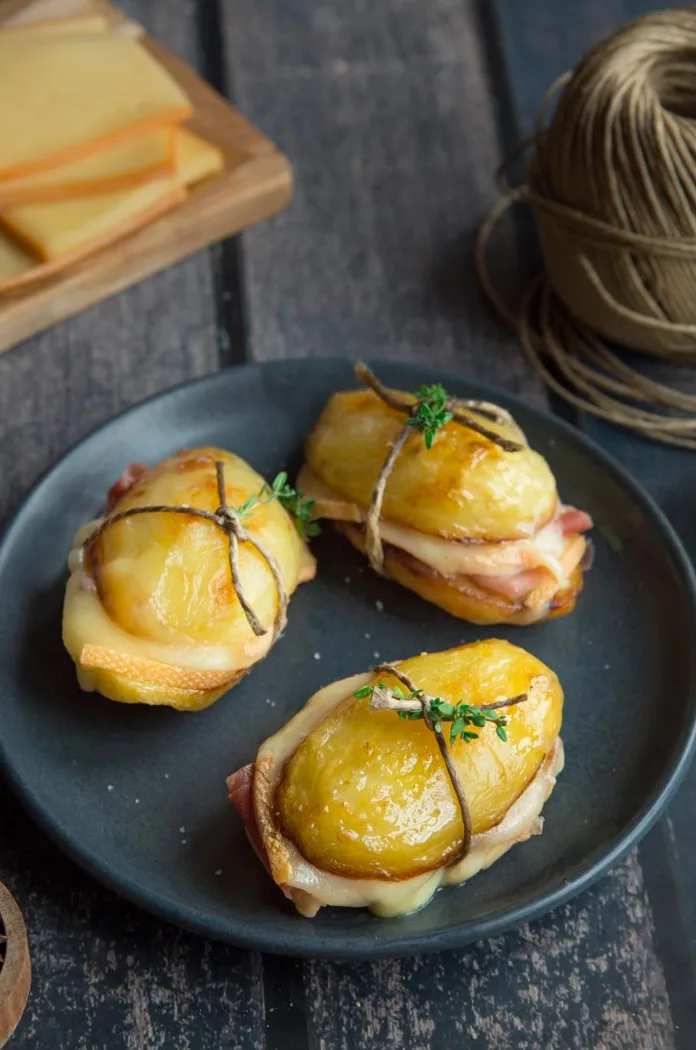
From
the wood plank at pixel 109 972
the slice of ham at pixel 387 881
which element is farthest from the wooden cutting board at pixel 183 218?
the slice of ham at pixel 387 881

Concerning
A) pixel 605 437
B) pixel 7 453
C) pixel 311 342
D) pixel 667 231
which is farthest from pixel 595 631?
pixel 7 453

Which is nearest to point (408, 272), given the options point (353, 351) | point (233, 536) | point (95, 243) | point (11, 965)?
point (353, 351)

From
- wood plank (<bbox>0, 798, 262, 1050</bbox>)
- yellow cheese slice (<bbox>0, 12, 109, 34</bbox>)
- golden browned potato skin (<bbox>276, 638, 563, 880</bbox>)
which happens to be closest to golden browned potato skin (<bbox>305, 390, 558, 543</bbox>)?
golden browned potato skin (<bbox>276, 638, 563, 880</bbox>)

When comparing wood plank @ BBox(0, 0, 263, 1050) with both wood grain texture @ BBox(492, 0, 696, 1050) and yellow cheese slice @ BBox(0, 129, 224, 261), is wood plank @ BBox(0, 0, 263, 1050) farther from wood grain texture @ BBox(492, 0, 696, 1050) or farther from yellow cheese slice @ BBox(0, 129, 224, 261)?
yellow cheese slice @ BBox(0, 129, 224, 261)

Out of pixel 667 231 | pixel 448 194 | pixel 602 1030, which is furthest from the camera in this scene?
pixel 448 194

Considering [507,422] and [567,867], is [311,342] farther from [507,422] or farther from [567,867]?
[567,867]

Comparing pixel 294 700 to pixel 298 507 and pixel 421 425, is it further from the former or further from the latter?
pixel 421 425
